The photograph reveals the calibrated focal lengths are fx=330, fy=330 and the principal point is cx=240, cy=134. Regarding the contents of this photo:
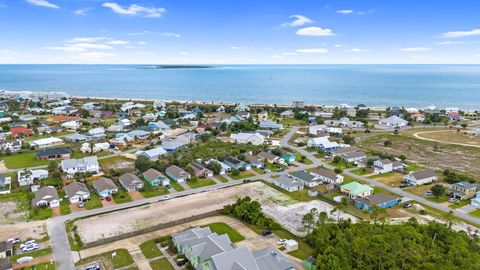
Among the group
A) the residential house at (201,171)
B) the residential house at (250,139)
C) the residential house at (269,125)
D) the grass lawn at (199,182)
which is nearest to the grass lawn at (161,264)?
the grass lawn at (199,182)

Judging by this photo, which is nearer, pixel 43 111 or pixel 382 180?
pixel 382 180

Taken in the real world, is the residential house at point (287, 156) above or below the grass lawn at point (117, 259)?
above

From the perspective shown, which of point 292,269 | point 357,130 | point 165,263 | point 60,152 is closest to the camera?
point 292,269

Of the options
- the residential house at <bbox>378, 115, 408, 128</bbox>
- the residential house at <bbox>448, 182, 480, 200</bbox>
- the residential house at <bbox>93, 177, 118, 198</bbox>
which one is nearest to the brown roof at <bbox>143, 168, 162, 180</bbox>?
the residential house at <bbox>93, 177, 118, 198</bbox>

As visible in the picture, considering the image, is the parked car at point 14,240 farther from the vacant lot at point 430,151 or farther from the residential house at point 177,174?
the vacant lot at point 430,151

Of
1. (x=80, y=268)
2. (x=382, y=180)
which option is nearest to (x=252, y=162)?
(x=382, y=180)

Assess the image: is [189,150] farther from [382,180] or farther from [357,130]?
[357,130]

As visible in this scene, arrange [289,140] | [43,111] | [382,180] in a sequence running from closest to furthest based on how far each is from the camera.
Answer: [382,180] < [289,140] < [43,111]
